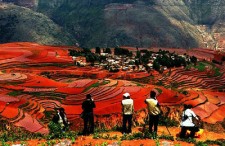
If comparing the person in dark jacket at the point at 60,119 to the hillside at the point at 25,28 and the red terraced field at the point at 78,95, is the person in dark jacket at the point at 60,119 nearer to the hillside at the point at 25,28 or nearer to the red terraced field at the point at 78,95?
the red terraced field at the point at 78,95

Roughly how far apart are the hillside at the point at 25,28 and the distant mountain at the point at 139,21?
1.72m

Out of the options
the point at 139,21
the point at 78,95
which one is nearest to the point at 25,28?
the point at 139,21

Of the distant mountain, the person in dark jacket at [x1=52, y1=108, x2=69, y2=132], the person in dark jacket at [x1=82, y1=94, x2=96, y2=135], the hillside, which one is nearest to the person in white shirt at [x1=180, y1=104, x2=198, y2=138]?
the person in dark jacket at [x1=82, y1=94, x2=96, y2=135]

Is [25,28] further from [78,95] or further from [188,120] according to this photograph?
[188,120]

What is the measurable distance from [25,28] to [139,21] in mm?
39460

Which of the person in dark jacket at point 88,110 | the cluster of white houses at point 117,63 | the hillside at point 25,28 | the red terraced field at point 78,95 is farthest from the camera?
the hillside at point 25,28

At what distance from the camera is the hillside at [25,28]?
113 meters

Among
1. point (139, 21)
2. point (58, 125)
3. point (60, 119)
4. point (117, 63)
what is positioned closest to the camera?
point (58, 125)

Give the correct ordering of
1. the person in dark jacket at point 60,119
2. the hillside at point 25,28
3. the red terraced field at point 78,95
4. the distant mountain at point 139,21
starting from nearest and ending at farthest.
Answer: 1. the person in dark jacket at point 60,119
2. the red terraced field at point 78,95
3. the hillside at point 25,28
4. the distant mountain at point 139,21

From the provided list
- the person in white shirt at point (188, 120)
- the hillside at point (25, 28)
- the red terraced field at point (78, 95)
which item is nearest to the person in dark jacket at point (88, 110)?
the person in white shirt at point (188, 120)

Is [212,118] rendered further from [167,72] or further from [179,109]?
[167,72]

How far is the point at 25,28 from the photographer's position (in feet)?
375

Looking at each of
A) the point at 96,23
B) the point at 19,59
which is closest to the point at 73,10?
the point at 96,23

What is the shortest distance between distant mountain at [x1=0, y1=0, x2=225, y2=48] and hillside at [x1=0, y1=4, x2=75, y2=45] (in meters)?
1.72
